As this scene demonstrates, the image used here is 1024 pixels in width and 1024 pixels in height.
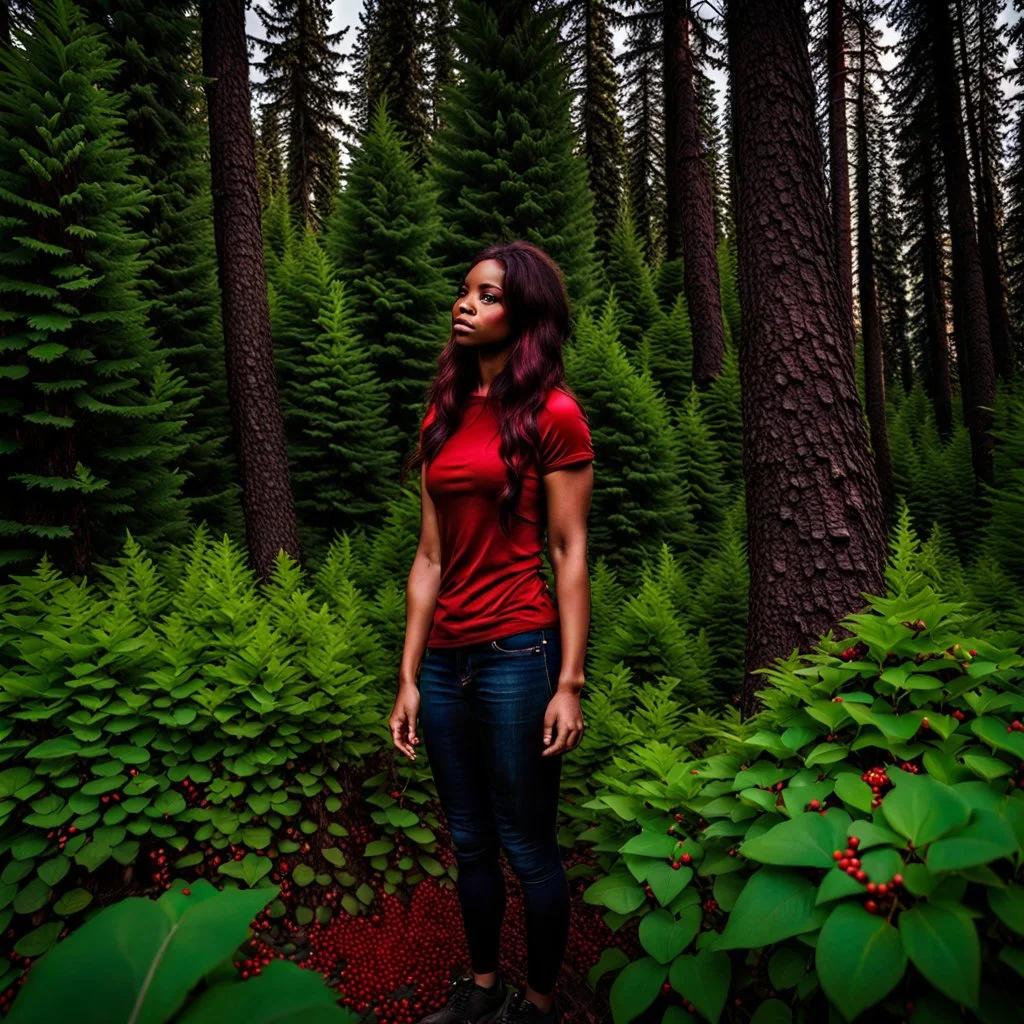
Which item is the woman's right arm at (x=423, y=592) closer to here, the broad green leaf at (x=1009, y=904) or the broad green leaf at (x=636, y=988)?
the broad green leaf at (x=636, y=988)

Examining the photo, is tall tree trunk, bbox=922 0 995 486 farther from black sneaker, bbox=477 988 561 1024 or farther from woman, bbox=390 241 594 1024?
black sneaker, bbox=477 988 561 1024

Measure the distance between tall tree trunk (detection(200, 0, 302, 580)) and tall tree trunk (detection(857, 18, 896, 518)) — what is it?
9.56 m

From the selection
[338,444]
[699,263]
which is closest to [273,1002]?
[338,444]

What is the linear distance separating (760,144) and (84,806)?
196 inches

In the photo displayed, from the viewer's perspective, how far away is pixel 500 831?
7.29 feet

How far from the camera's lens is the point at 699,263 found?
40.5ft

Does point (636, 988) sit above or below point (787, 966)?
below

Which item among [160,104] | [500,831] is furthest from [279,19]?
[500,831]

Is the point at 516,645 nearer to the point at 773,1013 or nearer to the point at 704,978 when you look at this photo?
the point at 704,978

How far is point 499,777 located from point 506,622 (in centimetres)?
54

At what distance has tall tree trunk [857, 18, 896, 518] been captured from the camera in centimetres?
1297

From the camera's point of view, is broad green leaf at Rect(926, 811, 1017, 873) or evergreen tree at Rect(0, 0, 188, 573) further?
evergreen tree at Rect(0, 0, 188, 573)

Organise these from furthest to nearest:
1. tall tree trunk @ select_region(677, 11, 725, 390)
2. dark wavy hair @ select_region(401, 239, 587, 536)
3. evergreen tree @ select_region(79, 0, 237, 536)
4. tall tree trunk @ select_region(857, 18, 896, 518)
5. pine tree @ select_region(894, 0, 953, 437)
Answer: pine tree @ select_region(894, 0, 953, 437) < tall tree trunk @ select_region(857, 18, 896, 518) < tall tree trunk @ select_region(677, 11, 725, 390) < evergreen tree @ select_region(79, 0, 237, 536) < dark wavy hair @ select_region(401, 239, 587, 536)

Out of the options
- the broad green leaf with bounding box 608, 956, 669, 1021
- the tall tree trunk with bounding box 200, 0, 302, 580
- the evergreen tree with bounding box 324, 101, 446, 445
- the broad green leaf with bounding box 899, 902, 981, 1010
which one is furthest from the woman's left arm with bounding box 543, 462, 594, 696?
the evergreen tree with bounding box 324, 101, 446, 445
